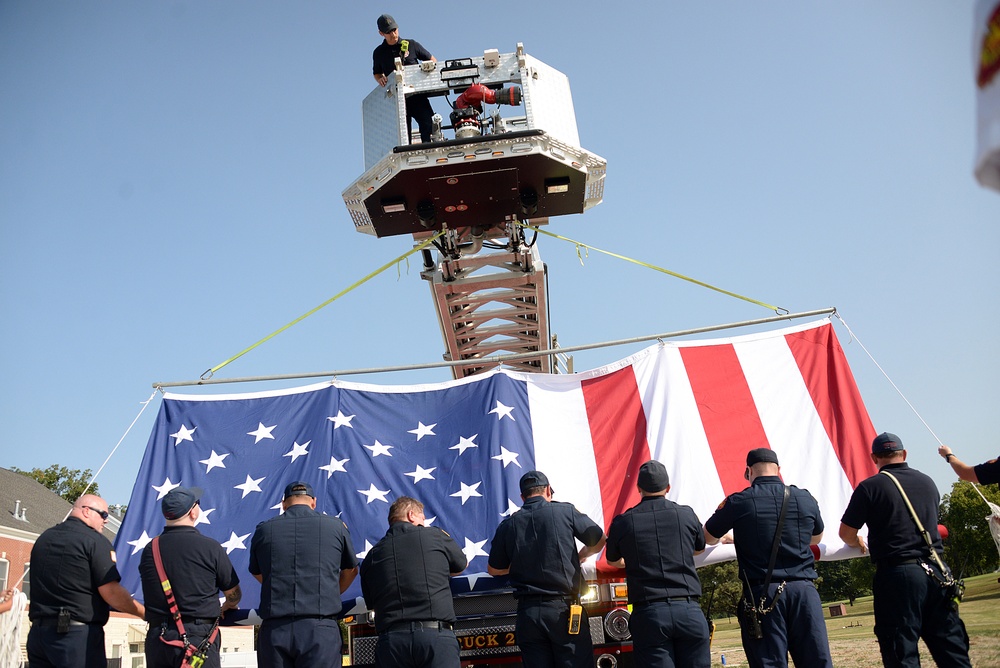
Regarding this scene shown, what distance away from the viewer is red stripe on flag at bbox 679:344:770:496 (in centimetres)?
741

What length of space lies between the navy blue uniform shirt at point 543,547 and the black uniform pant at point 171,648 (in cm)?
200

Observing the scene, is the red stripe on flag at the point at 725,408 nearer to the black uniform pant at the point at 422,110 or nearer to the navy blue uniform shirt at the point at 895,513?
the navy blue uniform shirt at the point at 895,513

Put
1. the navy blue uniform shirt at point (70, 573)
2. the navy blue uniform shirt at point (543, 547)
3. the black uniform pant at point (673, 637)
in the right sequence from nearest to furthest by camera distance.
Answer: the black uniform pant at point (673, 637) → the navy blue uniform shirt at point (543, 547) → the navy blue uniform shirt at point (70, 573)

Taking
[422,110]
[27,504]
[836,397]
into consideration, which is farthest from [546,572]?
[27,504]

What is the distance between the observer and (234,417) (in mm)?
8320

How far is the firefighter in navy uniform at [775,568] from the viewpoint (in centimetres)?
545

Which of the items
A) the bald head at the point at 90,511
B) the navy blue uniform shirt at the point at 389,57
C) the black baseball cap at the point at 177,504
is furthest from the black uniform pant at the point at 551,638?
the navy blue uniform shirt at the point at 389,57

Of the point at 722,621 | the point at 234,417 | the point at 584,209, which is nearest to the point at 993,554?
the point at 722,621

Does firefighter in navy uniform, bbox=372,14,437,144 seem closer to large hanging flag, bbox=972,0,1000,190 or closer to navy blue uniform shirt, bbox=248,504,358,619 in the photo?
navy blue uniform shirt, bbox=248,504,358,619

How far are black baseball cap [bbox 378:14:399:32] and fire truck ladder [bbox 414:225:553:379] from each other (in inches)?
95.9

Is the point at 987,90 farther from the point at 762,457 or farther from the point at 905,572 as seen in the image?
the point at 905,572

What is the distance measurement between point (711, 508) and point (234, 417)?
4.72 metres

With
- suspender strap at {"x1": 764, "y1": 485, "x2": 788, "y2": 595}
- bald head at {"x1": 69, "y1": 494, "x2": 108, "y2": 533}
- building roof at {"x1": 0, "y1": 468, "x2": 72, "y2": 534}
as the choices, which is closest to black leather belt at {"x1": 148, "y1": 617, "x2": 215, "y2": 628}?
bald head at {"x1": 69, "y1": 494, "x2": 108, "y2": 533}

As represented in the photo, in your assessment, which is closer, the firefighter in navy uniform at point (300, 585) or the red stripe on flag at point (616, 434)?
the firefighter in navy uniform at point (300, 585)
